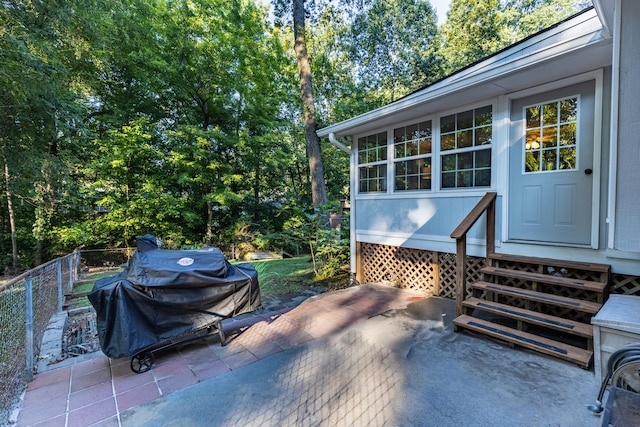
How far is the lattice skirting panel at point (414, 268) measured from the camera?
4750 millimetres

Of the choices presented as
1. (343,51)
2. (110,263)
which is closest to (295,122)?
(343,51)

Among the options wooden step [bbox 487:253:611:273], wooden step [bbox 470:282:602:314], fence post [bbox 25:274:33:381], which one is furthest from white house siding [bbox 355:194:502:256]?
fence post [bbox 25:274:33:381]

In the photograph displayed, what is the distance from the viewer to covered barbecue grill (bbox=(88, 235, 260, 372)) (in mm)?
2654

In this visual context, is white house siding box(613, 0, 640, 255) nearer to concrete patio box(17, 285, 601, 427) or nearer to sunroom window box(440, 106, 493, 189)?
concrete patio box(17, 285, 601, 427)

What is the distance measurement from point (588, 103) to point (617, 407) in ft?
11.0

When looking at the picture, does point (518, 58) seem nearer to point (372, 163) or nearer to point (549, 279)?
point (549, 279)

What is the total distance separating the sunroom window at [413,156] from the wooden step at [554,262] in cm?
163

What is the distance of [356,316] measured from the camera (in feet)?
13.3

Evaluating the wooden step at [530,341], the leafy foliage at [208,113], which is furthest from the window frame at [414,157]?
the wooden step at [530,341]

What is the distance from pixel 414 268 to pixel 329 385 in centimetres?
331

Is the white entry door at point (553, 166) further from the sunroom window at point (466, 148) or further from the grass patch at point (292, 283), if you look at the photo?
the grass patch at point (292, 283)

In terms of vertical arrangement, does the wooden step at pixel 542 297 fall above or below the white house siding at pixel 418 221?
below

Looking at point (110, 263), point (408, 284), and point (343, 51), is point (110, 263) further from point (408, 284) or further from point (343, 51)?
point (343, 51)

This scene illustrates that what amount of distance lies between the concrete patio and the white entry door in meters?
1.67
